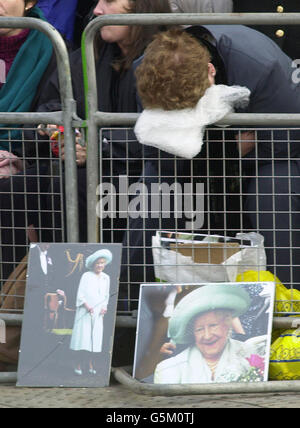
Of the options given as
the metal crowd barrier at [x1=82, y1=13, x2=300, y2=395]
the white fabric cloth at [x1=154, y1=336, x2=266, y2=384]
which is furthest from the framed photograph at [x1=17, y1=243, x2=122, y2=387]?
the white fabric cloth at [x1=154, y1=336, x2=266, y2=384]

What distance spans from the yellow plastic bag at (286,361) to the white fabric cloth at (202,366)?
0.12 metres

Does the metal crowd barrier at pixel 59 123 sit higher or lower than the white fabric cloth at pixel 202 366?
higher

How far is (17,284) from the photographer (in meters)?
4.31

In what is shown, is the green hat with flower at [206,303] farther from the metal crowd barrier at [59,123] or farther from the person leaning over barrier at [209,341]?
the metal crowd barrier at [59,123]

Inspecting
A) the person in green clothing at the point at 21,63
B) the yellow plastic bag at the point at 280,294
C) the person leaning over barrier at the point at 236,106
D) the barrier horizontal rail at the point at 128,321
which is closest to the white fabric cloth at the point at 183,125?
the person leaning over barrier at the point at 236,106

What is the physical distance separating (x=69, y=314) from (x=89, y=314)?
93 millimetres

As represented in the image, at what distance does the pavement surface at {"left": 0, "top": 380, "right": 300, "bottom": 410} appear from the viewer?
3615mm

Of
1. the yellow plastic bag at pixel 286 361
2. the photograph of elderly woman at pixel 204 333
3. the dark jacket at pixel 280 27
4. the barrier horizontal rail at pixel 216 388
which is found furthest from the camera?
the dark jacket at pixel 280 27

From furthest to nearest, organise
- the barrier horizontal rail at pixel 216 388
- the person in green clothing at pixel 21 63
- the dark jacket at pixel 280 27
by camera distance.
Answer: the dark jacket at pixel 280 27, the person in green clothing at pixel 21 63, the barrier horizontal rail at pixel 216 388

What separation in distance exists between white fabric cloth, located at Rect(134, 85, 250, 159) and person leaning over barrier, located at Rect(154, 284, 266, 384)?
0.68 meters

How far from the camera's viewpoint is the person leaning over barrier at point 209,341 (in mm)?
3832

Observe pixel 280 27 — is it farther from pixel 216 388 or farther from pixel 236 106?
pixel 216 388

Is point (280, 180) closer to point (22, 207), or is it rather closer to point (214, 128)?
point (214, 128)

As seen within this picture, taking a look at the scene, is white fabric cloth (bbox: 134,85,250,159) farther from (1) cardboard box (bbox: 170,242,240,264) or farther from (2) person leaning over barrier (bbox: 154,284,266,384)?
(2) person leaning over barrier (bbox: 154,284,266,384)
